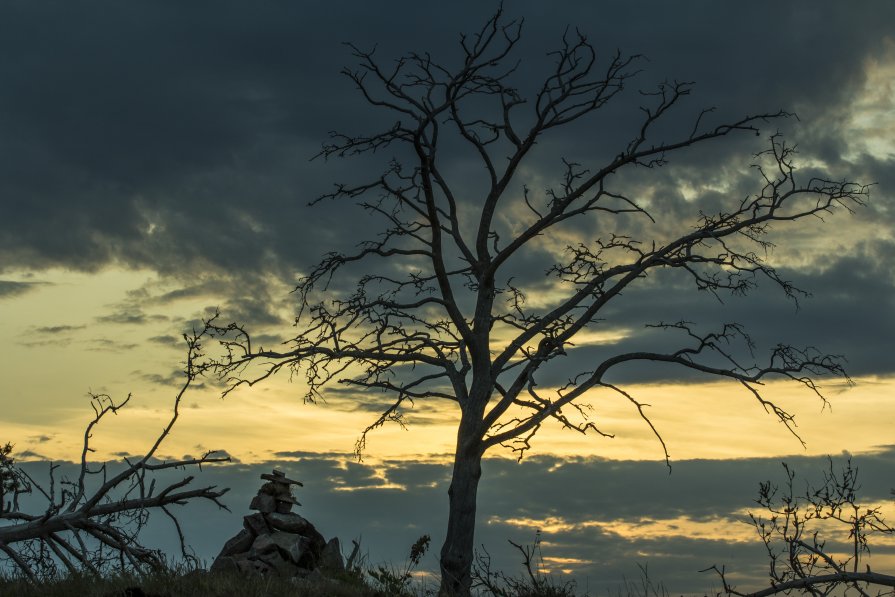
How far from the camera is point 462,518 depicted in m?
18.9

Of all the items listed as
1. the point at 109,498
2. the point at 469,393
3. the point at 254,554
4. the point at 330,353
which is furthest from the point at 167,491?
the point at 469,393

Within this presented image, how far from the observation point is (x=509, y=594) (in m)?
13.9

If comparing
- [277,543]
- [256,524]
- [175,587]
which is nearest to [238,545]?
[256,524]

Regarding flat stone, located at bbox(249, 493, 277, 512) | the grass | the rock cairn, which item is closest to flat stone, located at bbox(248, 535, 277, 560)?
the rock cairn

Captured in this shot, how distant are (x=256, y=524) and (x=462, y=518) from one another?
4.19 meters

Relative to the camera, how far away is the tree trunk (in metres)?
18.5

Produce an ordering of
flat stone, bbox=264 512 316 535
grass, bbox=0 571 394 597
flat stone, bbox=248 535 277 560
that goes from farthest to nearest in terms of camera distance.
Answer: flat stone, bbox=264 512 316 535
flat stone, bbox=248 535 277 560
grass, bbox=0 571 394 597

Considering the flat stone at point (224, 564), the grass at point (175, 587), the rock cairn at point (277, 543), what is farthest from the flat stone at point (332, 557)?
the grass at point (175, 587)

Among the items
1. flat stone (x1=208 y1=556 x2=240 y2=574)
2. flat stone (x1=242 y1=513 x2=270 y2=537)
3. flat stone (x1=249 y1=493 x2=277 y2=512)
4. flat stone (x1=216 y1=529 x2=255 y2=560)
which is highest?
flat stone (x1=249 y1=493 x2=277 y2=512)

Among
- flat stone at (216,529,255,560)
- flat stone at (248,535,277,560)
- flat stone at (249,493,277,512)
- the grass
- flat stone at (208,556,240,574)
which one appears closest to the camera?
the grass

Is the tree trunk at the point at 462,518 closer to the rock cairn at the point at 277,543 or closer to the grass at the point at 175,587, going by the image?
the rock cairn at the point at 277,543

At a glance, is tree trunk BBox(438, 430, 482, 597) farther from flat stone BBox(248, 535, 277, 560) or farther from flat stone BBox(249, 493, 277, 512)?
flat stone BBox(249, 493, 277, 512)

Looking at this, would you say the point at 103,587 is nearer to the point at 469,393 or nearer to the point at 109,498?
the point at 109,498

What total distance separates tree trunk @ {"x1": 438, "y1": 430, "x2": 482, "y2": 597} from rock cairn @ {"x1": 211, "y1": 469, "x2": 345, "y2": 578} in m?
2.22
